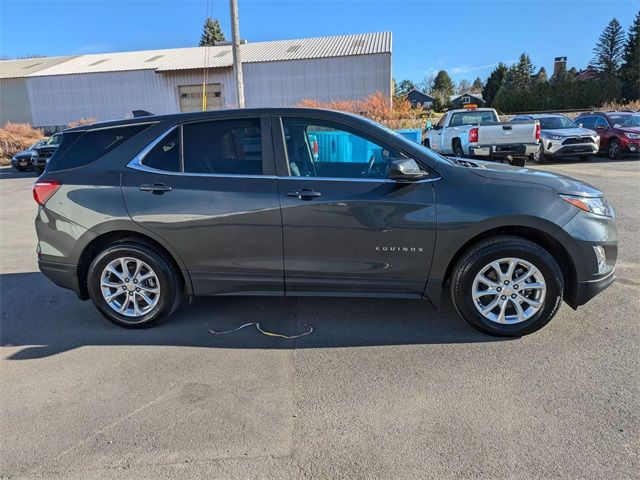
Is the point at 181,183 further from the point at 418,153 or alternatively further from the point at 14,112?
the point at 14,112

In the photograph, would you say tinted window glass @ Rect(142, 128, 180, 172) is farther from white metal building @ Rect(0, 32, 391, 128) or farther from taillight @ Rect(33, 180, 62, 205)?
white metal building @ Rect(0, 32, 391, 128)

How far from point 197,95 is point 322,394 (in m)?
37.6

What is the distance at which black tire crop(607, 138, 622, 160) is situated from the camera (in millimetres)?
17062

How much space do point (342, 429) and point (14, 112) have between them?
1863 inches

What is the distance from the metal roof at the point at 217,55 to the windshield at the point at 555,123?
19.2 m

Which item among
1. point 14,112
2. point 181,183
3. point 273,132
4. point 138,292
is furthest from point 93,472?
point 14,112

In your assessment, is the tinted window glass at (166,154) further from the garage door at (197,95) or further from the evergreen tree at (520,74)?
the evergreen tree at (520,74)

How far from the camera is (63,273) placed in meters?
4.15

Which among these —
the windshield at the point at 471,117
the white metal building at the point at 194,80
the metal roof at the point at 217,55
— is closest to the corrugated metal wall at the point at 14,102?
the white metal building at the point at 194,80

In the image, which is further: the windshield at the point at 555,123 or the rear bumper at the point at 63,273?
the windshield at the point at 555,123

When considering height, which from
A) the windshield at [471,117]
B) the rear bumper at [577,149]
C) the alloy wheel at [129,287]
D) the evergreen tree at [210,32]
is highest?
the evergreen tree at [210,32]

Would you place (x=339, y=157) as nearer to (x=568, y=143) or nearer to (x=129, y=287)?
(x=129, y=287)

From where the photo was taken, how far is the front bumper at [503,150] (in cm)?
1316

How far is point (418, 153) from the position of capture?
3.75 metres
